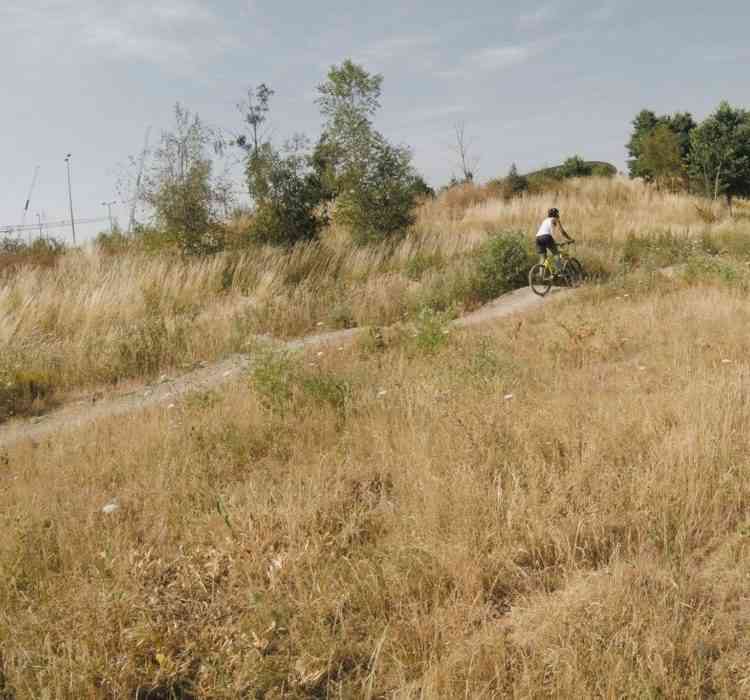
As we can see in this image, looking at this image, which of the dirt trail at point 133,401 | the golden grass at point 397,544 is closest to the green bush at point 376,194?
the dirt trail at point 133,401

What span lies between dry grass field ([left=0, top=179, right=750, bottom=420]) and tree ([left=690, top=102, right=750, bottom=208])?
1157cm

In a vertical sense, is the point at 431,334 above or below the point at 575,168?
below

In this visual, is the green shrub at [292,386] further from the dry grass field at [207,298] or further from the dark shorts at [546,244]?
the dark shorts at [546,244]

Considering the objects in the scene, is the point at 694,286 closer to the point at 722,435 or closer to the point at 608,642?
the point at 722,435

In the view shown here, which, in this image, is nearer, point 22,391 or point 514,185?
point 22,391

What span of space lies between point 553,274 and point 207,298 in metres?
6.77

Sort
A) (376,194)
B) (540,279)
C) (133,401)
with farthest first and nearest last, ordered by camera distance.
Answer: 1. (376,194)
2. (540,279)
3. (133,401)

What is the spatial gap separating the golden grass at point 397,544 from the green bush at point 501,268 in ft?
23.9

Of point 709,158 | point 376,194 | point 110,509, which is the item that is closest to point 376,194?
point 376,194

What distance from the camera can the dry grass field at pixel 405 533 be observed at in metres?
2.20

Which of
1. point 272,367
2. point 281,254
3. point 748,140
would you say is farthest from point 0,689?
point 748,140

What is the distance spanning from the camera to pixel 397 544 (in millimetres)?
2844

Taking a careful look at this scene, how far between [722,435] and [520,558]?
1.67 metres

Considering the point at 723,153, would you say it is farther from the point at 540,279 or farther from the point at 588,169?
the point at 540,279
